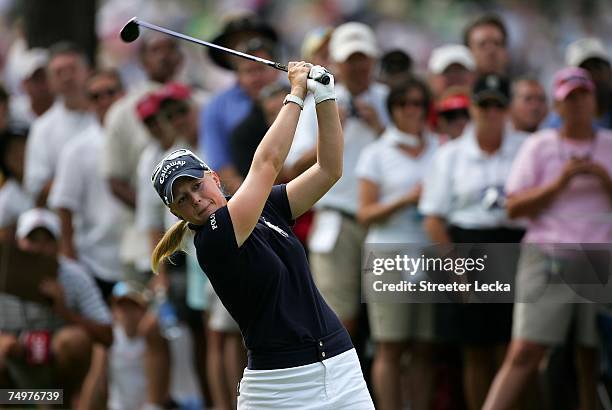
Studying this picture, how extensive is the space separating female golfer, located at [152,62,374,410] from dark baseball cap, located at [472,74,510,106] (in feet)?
8.73

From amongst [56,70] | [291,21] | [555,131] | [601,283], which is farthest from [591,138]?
[291,21]

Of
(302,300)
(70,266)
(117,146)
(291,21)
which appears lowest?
(302,300)

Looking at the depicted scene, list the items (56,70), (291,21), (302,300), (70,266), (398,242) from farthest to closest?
1. (291,21)
2. (56,70)
3. (70,266)
4. (398,242)
5. (302,300)

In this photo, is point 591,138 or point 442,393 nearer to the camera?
point 591,138

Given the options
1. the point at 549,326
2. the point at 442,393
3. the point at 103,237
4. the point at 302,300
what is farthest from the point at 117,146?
the point at 302,300

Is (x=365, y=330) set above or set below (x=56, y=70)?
below

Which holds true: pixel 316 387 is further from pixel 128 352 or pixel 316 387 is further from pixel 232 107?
pixel 128 352

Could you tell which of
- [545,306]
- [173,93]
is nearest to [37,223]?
[173,93]

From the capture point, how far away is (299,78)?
5711 mm

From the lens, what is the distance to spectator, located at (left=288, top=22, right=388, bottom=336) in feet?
→ 28.4

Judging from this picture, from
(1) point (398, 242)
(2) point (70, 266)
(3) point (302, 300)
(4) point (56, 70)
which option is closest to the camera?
(3) point (302, 300)

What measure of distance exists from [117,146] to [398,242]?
248cm

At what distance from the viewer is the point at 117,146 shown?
32.8ft

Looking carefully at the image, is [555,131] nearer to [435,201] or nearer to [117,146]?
[435,201]
